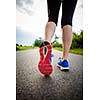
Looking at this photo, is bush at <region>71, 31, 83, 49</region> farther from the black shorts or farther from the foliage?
the foliage

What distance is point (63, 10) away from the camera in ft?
4.53

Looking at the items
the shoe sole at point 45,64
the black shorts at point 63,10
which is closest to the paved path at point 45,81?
the shoe sole at point 45,64

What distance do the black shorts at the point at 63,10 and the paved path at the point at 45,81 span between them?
0.61 ft

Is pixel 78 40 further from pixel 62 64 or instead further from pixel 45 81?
pixel 45 81

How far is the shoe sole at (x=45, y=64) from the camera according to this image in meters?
1.34

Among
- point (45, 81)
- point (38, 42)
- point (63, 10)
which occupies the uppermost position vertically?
point (63, 10)

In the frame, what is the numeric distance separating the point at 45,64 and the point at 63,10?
32 centimetres

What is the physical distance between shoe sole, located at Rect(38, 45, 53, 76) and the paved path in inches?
0.9

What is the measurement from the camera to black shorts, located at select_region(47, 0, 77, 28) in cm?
137

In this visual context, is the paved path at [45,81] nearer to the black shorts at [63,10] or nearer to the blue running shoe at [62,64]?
the blue running shoe at [62,64]

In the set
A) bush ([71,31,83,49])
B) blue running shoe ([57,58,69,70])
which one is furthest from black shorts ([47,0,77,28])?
blue running shoe ([57,58,69,70])

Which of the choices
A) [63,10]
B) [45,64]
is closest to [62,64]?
[45,64]
